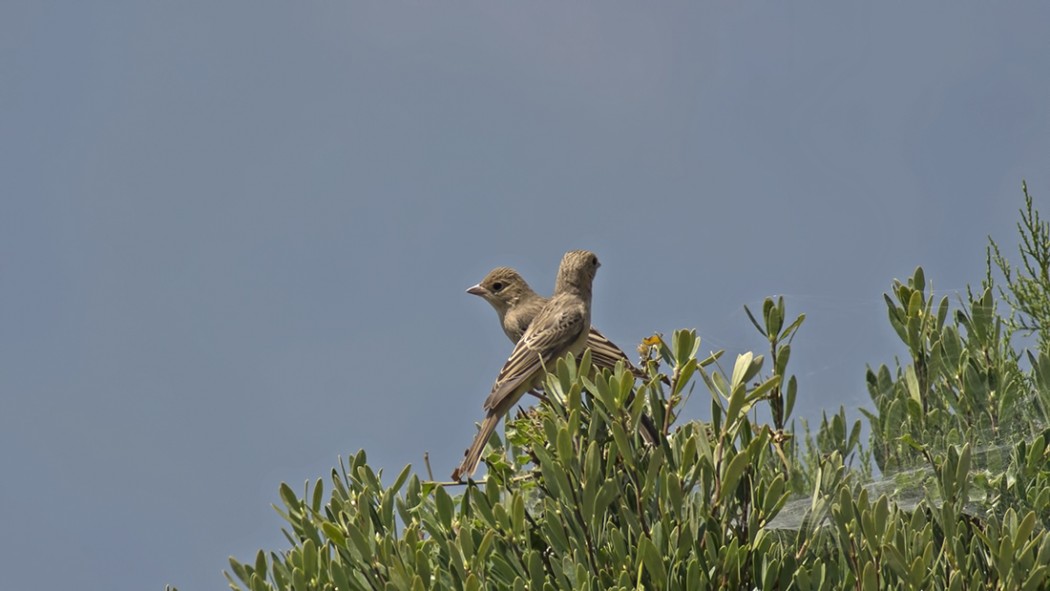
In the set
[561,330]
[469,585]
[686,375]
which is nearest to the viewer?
[469,585]

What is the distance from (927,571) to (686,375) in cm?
115

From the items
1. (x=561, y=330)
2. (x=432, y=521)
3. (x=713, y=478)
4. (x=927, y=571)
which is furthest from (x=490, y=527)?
(x=561, y=330)

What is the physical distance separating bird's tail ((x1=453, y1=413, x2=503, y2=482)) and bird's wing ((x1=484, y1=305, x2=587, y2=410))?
0.11 metres

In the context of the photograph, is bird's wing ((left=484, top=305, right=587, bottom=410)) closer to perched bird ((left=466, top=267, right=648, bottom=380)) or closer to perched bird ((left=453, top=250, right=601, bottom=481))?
perched bird ((left=453, top=250, right=601, bottom=481))

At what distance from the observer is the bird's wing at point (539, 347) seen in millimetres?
6764

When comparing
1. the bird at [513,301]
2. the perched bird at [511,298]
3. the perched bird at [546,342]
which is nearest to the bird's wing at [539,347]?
the perched bird at [546,342]

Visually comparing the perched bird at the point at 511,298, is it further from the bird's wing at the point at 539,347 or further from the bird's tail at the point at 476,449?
the bird's tail at the point at 476,449

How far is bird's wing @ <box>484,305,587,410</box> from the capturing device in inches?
266

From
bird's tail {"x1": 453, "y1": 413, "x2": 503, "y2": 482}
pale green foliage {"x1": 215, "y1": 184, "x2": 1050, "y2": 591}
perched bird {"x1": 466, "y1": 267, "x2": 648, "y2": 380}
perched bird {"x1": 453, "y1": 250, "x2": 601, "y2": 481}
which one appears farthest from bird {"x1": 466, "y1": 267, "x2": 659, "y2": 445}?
pale green foliage {"x1": 215, "y1": 184, "x2": 1050, "y2": 591}

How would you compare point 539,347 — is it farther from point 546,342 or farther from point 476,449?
point 476,449

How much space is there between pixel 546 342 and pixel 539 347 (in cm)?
8

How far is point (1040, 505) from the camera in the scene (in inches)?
193

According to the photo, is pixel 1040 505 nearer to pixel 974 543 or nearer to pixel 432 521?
pixel 974 543

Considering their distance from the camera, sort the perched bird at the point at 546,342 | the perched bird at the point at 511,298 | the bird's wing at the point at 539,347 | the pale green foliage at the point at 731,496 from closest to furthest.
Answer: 1. the pale green foliage at the point at 731,496
2. the perched bird at the point at 546,342
3. the bird's wing at the point at 539,347
4. the perched bird at the point at 511,298
